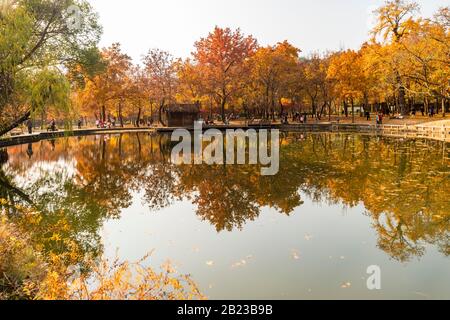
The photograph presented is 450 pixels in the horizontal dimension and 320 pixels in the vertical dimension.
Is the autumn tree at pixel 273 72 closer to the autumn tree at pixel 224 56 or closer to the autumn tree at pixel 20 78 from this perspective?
the autumn tree at pixel 224 56

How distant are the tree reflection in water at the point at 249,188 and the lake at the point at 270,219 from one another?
55 millimetres

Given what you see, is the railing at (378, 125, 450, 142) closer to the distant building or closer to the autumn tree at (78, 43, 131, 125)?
the distant building

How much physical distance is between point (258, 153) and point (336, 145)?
28.8 feet

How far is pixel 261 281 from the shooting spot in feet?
24.9

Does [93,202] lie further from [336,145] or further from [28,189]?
[336,145]

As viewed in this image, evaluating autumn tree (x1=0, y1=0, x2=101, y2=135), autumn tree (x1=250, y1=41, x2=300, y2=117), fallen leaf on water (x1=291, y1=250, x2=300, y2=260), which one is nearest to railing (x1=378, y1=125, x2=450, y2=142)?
autumn tree (x1=250, y1=41, x2=300, y2=117)

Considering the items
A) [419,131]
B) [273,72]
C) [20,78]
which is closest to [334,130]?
[419,131]

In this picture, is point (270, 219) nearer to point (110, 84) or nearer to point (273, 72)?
point (273, 72)

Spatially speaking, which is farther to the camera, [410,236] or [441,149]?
[441,149]

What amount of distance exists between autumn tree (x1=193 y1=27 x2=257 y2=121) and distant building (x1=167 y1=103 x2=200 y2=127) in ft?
17.0

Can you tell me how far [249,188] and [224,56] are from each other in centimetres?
4521

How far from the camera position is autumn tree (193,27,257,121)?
188 ft

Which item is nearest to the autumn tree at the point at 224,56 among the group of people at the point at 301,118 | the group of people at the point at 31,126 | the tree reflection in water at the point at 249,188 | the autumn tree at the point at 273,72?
the autumn tree at the point at 273,72

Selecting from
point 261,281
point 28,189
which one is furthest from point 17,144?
point 261,281
